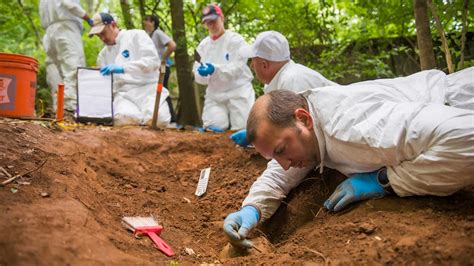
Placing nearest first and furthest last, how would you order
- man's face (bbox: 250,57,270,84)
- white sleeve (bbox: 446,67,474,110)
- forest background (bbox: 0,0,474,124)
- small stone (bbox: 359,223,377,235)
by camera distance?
small stone (bbox: 359,223,377,235) < white sleeve (bbox: 446,67,474,110) < man's face (bbox: 250,57,270,84) < forest background (bbox: 0,0,474,124)

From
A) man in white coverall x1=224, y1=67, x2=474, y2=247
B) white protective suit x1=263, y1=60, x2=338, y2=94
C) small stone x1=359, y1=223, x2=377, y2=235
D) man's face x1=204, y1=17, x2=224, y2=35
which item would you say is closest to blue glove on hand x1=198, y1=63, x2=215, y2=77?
man's face x1=204, y1=17, x2=224, y2=35

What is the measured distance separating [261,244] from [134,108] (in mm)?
3637

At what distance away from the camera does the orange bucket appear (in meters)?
3.46

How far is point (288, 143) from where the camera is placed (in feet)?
6.81

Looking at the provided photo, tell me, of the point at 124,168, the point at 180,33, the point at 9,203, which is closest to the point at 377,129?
the point at 9,203

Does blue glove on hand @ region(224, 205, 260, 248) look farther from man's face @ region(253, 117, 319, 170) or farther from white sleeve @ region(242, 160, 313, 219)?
man's face @ region(253, 117, 319, 170)

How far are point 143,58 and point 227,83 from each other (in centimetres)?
115

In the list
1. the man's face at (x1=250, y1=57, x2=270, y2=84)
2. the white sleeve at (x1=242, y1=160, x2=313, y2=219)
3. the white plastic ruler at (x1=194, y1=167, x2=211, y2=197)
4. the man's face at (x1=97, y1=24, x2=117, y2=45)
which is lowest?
the white plastic ruler at (x1=194, y1=167, x2=211, y2=197)

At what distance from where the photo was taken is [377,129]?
184 centimetres

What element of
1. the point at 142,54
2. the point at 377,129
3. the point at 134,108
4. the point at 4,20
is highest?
the point at 4,20

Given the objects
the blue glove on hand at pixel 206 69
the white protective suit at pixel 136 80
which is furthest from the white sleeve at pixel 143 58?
the blue glove on hand at pixel 206 69

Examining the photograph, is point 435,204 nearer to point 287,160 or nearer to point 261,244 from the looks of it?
point 287,160

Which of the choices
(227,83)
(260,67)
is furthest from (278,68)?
(227,83)

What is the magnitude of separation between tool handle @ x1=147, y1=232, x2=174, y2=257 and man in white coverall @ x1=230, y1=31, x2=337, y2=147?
1.79m
